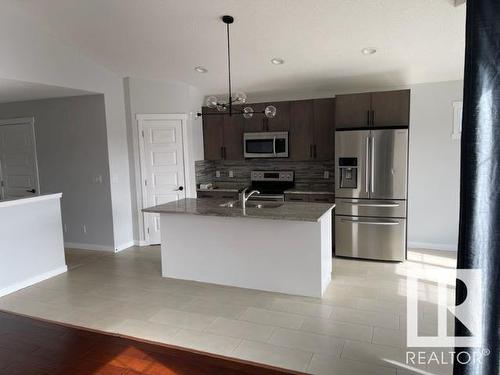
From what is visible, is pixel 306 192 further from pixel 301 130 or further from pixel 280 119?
pixel 280 119

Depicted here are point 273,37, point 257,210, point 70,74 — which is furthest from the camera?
point 70,74

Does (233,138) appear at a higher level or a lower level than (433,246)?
higher

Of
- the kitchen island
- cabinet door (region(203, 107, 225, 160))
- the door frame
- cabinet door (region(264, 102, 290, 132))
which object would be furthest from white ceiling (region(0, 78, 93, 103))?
cabinet door (region(264, 102, 290, 132))

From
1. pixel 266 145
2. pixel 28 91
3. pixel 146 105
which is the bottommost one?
pixel 266 145

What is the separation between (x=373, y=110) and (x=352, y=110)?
10.9 inches

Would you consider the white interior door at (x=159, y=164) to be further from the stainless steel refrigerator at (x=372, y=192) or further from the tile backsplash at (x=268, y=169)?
the stainless steel refrigerator at (x=372, y=192)

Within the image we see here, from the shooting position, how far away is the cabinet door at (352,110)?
194 inches

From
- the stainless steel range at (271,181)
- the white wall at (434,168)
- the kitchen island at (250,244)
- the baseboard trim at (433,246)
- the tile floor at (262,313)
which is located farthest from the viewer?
the stainless steel range at (271,181)

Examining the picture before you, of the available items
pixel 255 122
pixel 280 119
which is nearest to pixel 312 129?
pixel 280 119

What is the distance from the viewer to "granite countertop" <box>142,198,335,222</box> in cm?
365

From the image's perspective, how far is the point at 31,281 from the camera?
437cm

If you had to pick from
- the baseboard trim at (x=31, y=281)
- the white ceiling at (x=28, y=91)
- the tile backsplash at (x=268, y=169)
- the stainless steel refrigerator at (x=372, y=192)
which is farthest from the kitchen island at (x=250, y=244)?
the white ceiling at (x=28, y=91)

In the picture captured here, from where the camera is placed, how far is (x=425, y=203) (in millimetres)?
5395

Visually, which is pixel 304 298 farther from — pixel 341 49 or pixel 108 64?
pixel 108 64
